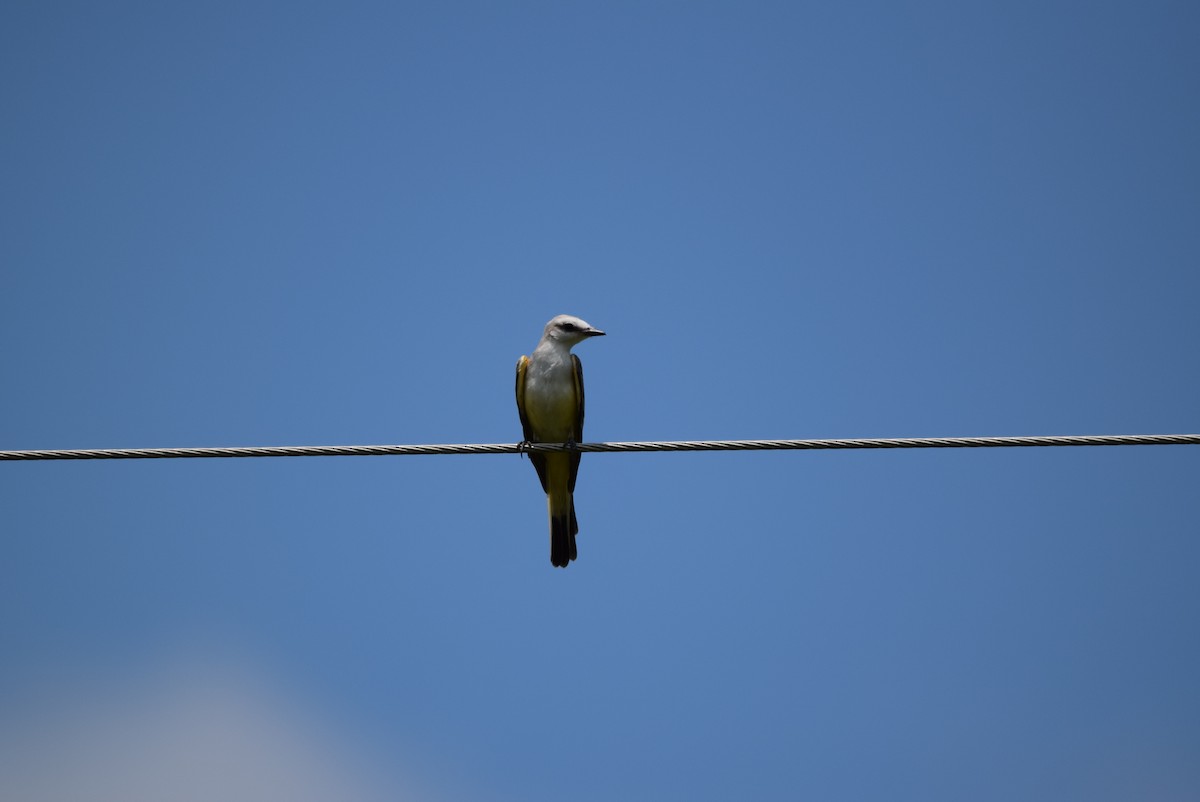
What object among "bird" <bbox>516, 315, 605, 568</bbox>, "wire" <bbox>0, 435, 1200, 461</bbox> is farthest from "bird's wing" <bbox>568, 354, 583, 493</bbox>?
"wire" <bbox>0, 435, 1200, 461</bbox>

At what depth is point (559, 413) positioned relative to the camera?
9586 millimetres

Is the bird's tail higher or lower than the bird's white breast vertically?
lower

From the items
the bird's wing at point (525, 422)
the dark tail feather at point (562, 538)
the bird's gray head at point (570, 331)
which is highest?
the bird's gray head at point (570, 331)

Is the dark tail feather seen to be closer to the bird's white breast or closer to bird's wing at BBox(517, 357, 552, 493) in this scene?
bird's wing at BBox(517, 357, 552, 493)

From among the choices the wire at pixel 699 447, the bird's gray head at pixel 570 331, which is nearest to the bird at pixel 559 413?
the bird's gray head at pixel 570 331

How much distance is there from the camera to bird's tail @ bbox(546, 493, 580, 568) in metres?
9.66

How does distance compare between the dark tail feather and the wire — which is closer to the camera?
the wire

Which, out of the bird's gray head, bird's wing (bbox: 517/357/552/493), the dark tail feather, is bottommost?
the dark tail feather

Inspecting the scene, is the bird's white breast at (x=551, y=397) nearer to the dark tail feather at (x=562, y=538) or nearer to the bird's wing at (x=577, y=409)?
the bird's wing at (x=577, y=409)

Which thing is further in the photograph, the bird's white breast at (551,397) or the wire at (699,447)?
the bird's white breast at (551,397)

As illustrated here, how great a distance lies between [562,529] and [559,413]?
1069 mm

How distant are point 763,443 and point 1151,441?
2.16m

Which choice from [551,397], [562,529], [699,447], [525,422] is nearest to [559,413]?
[551,397]

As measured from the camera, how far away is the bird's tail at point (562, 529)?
9664mm
